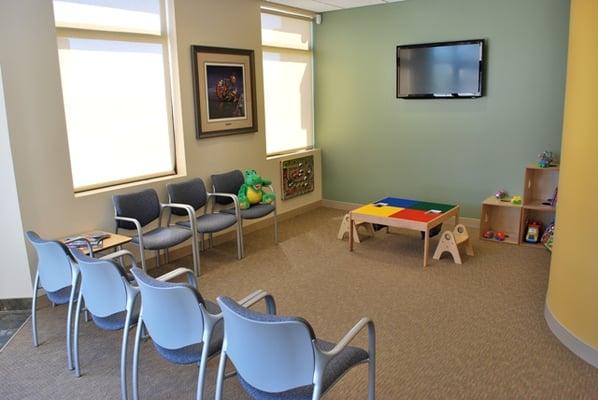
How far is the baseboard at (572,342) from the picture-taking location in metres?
2.87

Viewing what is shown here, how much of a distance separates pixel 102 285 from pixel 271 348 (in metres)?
1.19

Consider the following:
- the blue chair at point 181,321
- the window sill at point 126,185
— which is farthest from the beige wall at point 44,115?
the blue chair at point 181,321

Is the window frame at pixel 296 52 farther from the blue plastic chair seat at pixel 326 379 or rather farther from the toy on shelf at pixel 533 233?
the blue plastic chair seat at pixel 326 379

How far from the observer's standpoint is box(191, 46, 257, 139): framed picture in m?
4.94

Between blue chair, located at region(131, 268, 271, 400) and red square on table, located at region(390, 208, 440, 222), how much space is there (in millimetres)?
2527

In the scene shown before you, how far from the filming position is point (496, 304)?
12.3 ft

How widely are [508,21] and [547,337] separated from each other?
3.37m

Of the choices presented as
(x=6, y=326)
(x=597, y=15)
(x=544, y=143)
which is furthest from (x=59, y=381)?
(x=544, y=143)

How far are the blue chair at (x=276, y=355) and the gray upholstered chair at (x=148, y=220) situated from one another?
2.19 meters

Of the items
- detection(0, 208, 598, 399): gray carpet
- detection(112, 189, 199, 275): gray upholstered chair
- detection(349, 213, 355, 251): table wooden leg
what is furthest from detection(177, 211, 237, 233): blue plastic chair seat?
detection(349, 213, 355, 251): table wooden leg

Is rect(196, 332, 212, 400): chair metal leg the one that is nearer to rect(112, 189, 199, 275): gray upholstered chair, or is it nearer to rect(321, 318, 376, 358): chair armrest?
rect(321, 318, 376, 358): chair armrest

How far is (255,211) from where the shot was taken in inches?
198

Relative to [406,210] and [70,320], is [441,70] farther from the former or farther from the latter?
[70,320]

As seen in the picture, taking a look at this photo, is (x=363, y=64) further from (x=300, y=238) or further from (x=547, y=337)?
(x=547, y=337)
